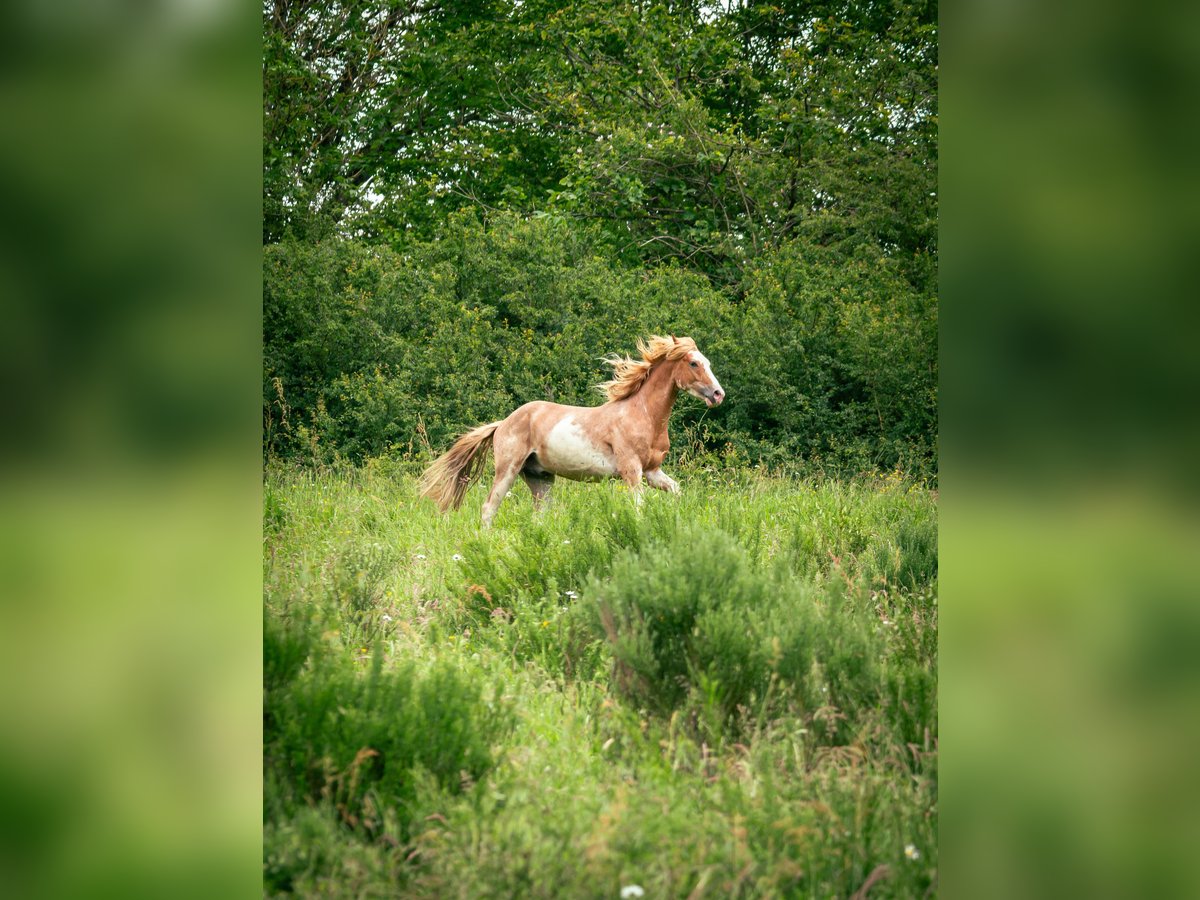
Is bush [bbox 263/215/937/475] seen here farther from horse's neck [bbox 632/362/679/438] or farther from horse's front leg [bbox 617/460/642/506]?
horse's front leg [bbox 617/460/642/506]

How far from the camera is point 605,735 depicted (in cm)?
317

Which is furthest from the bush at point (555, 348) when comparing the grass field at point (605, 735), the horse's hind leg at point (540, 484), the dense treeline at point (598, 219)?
the grass field at point (605, 735)

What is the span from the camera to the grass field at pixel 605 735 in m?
2.09

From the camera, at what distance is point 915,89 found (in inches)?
547

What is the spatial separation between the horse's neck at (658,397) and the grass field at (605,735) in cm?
311

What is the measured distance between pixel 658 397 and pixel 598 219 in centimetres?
896

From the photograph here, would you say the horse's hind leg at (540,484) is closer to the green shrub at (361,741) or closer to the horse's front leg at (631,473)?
the horse's front leg at (631,473)

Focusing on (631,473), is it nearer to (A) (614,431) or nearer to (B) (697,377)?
(A) (614,431)
